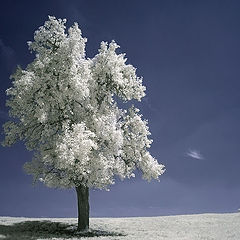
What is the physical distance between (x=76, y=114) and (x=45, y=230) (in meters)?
10.8

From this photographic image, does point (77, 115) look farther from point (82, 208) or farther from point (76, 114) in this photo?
point (82, 208)

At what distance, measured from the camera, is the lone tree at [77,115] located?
29438 mm

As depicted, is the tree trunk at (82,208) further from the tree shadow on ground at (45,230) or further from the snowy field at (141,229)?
the snowy field at (141,229)

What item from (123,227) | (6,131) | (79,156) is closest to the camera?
(79,156)

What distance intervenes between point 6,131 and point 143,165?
493 inches

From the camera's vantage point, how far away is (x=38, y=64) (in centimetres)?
3100

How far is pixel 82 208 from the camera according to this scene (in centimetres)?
3158

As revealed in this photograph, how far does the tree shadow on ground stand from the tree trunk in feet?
2.08

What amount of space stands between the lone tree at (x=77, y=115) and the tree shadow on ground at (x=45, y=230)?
1.41 metres

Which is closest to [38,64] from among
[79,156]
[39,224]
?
[79,156]

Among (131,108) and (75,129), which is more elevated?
(131,108)

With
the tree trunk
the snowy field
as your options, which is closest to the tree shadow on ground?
the snowy field

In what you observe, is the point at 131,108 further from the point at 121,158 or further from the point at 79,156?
the point at 79,156

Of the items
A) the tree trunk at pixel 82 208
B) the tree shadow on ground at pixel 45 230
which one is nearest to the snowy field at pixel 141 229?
the tree shadow on ground at pixel 45 230
